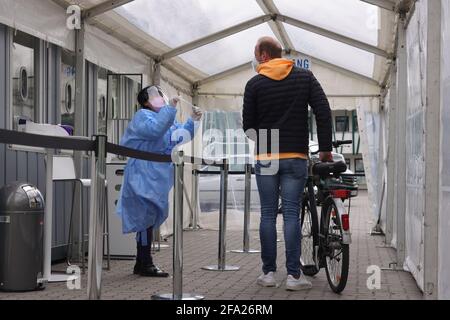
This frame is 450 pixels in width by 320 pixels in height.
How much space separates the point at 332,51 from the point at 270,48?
19.0 ft

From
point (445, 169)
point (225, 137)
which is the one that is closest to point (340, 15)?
point (225, 137)

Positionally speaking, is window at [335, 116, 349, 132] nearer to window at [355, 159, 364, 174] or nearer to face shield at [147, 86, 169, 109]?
window at [355, 159, 364, 174]

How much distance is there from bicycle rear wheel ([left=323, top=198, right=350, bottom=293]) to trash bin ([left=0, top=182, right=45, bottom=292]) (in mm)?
2182

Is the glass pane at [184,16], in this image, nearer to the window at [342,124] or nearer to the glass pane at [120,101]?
the glass pane at [120,101]

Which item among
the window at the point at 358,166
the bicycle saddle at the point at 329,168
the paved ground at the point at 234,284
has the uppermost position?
the bicycle saddle at the point at 329,168

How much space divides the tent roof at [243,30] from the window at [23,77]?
0.68 metres

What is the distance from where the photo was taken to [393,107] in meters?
8.74

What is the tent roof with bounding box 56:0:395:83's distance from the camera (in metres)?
8.67

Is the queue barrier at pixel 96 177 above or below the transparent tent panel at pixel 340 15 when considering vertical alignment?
below

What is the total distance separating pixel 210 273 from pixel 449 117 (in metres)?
3.16

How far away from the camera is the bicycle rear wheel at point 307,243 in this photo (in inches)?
241

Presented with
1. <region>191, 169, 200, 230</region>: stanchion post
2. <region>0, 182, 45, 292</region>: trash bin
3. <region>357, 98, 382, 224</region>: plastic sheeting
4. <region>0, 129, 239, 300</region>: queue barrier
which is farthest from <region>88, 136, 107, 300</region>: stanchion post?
<region>357, 98, 382, 224</region>: plastic sheeting

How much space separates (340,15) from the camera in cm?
945

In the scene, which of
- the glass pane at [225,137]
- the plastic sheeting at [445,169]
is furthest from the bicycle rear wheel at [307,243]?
the glass pane at [225,137]
